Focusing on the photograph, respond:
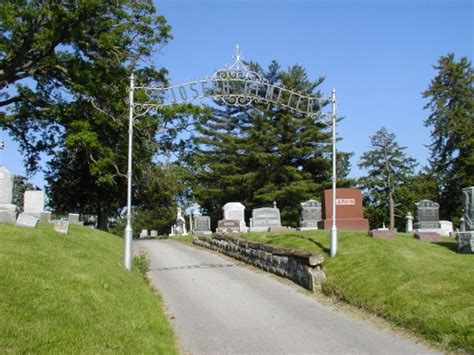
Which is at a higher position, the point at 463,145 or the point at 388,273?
the point at 463,145

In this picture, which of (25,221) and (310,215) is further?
(310,215)

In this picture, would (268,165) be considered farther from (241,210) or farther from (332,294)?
(332,294)

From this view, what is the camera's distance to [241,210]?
3741 centimetres

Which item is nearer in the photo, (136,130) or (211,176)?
(136,130)

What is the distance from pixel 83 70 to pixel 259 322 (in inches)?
812

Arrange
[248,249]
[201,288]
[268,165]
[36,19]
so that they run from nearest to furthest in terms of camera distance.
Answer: [201,288] → [248,249] → [36,19] → [268,165]

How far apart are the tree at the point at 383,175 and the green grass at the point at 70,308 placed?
57.9 meters

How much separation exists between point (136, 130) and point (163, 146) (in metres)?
2.48

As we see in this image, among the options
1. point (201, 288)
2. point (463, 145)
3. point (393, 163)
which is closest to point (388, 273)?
point (201, 288)

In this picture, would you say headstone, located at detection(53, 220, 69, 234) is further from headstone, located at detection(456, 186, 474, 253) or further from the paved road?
headstone, located at detection(456, 186, 474, 253)

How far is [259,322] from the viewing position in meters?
8.41

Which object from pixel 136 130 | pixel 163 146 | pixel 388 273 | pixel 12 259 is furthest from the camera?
pixel 163 146

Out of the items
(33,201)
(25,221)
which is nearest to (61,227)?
(25,221)

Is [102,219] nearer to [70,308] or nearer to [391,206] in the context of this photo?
[391,206]
